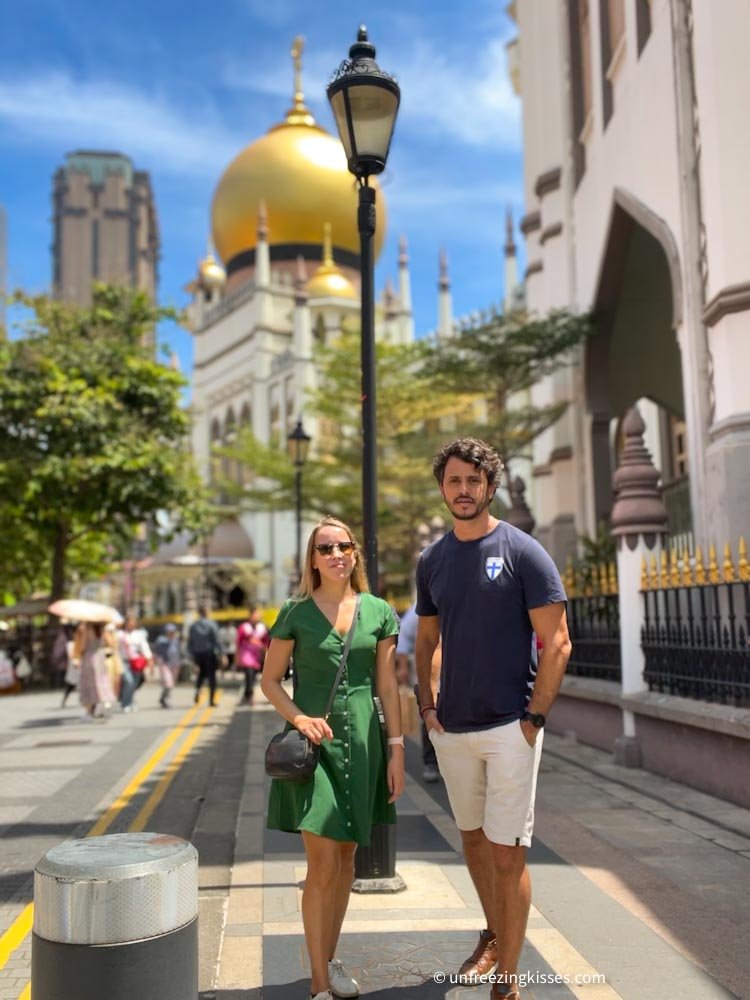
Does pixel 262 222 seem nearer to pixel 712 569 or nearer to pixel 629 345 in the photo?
pixel 629 345

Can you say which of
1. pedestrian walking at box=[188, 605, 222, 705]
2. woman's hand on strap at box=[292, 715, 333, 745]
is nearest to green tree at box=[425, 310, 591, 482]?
pedestrian walking at box=[188, 605, 222, 705]

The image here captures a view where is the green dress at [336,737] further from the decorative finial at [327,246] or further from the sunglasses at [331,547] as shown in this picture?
the decorative finial at [327,246]

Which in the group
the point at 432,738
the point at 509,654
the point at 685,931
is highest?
the point at 509,654

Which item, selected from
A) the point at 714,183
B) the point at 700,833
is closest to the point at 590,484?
the point at 714,183

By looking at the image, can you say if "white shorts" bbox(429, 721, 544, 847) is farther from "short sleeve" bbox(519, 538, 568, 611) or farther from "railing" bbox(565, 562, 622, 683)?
"railing" bbox(565, 562, 622, 683)

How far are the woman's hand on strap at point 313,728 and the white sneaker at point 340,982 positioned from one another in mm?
871

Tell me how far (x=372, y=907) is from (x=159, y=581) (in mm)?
45767

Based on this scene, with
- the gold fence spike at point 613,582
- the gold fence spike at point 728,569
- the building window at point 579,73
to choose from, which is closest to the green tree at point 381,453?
the building window at point 579,73

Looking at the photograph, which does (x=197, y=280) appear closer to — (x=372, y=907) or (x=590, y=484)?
(x=590, y=484)

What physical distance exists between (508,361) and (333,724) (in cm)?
1614

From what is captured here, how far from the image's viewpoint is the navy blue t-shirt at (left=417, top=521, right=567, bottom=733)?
3783 mm

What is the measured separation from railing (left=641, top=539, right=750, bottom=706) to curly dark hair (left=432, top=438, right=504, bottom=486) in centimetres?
412

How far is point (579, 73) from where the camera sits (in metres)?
17.5

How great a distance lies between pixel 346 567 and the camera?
4.05 metres
